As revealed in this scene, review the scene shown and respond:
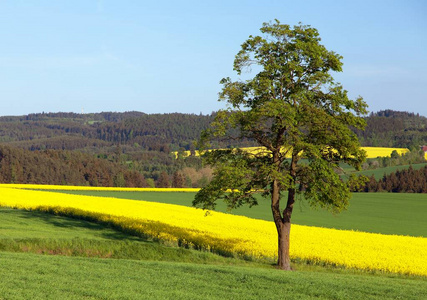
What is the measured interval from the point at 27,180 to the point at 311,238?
111 m

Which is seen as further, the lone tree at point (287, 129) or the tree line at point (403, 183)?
the tree line at point (403, 183)

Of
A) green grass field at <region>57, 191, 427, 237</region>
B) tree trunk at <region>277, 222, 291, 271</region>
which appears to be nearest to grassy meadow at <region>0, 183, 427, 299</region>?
tree trunk at <region>277, 222, 291, 271</region>

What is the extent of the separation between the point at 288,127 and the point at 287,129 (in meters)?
0.52

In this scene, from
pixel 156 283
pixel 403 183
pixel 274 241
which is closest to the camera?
pixel 156 283

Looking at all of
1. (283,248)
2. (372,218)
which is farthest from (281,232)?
(372,218)

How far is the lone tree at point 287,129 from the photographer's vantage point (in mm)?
23562

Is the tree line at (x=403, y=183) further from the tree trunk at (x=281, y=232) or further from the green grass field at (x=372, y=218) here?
Answer: the tree trunk at (x=281, y=232)

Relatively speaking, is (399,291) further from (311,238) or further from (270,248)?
(311,238)

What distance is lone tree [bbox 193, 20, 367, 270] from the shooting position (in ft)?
77.3

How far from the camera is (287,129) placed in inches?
971

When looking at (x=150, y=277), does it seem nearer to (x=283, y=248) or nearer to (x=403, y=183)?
(x=283, y=248)

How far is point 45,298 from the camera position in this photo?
11.4m

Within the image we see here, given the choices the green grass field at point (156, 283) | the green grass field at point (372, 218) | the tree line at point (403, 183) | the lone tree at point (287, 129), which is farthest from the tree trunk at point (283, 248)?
the tree line at point (403, 183)

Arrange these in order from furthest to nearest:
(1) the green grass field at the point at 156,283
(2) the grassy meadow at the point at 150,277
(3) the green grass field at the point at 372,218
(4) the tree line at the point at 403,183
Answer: (4) the tree line at the point at 403,183, (3) the green grass field at the point at 372,218, (2) the grassy meadow at the point at 150,277, (1) the green grass field at the point at 156,283
